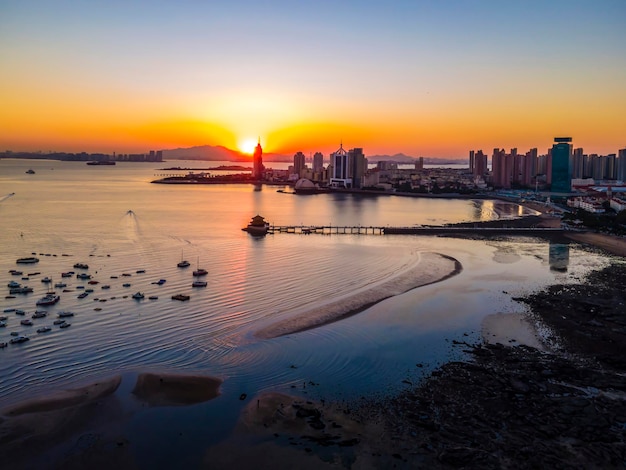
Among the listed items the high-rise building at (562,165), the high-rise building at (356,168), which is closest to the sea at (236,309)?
the high-rise building at (562,165)

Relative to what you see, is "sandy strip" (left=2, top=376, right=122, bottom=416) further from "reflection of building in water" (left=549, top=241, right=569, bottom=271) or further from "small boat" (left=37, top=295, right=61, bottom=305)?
"reflection of building in water" (left=549, top=241, right=569, bottom=271)

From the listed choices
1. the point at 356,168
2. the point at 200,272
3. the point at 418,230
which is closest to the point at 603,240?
the point at 418,230

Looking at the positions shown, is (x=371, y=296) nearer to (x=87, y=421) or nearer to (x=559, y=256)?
(x=87, y=421)

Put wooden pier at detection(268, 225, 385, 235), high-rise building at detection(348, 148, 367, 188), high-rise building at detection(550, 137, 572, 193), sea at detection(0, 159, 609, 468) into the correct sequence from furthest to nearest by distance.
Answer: high-rise building at detection(348, 148, 367, 188)
high-rise building at detection(550, 137, 572, 193)
wooden pier at detection(268, 225, 385, 235)
sea at detection(0, 159, 609, 468)

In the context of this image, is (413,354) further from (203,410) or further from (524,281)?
(524,281)

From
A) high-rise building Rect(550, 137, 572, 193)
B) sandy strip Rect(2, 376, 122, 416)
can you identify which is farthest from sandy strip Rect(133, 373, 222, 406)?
high-rise building Rect(550, 137, 572, 193)

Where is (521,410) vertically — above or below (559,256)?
below
